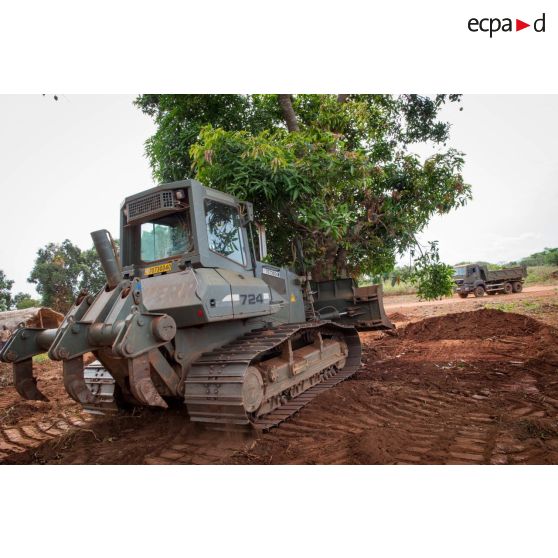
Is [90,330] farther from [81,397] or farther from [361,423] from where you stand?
[361,423]

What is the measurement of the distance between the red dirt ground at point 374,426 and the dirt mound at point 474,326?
2.10 metres

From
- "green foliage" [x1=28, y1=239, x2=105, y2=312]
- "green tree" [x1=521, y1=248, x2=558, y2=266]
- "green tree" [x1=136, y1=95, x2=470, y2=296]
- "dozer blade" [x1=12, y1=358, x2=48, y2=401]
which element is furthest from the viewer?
"green tree" [x1=521, y1=248, x2=558, y2=266]

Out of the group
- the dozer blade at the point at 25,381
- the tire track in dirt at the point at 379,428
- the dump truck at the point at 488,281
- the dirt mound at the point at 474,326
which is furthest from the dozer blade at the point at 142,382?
the dump truck at the point at 488,281

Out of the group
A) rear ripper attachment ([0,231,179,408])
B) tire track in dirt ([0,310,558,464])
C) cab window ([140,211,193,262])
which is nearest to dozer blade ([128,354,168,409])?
rear ripper attachment ([0,231,179,408])

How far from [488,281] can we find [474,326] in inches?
517

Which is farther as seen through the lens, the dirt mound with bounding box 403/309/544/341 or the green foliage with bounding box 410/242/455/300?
the dirt mound with bounding box 403/309/544/341

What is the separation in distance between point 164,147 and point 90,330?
5.62 metres

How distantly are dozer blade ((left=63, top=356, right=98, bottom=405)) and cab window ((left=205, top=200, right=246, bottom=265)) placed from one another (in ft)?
5.53

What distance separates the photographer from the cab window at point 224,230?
177 inches

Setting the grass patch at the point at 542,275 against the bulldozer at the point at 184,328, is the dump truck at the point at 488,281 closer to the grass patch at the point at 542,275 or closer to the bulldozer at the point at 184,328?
the grass patch at the point at 542,275

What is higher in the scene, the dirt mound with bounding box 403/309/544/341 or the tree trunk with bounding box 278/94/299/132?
the tree trunk with bounding box 278/94/299/132

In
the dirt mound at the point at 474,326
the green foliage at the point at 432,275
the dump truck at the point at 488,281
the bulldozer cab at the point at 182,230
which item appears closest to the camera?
the bulldozer cab at the point at 182,230

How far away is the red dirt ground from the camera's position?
3572mm

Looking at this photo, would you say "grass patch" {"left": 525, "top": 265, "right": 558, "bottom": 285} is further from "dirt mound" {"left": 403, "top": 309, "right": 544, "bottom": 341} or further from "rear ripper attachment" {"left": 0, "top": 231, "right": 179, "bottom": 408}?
"rear ripper attachment" {"left": 0, "top": 231, "right": 179, "bottom": 408}
